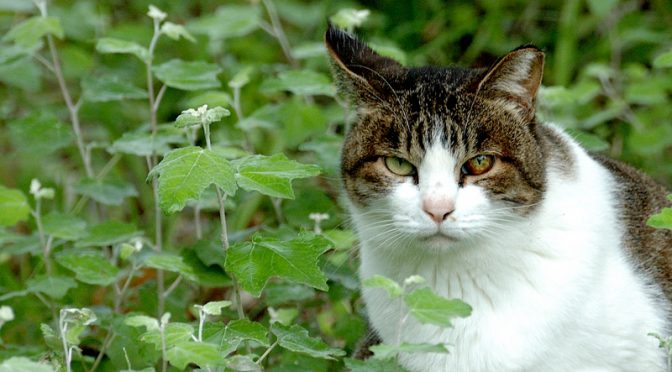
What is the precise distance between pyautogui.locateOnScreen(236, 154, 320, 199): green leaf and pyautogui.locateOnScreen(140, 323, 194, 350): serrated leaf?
396 mm

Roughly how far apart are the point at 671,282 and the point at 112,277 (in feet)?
5.80

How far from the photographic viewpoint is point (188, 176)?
2732mm

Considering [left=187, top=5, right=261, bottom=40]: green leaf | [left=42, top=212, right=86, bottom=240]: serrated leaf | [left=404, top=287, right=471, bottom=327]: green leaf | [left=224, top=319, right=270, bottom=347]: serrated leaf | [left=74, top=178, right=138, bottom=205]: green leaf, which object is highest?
[left=187, top=5, right=261, bottom=40]: green leaf

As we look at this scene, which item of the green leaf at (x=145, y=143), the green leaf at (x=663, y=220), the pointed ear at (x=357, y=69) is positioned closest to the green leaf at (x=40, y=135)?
the green leaf at (x=145, y=143)

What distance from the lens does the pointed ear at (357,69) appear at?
3.16 m

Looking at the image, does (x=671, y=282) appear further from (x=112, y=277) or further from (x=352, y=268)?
(x=112, y=277)

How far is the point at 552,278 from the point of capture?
305 centimetres

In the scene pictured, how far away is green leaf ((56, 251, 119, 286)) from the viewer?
3.49 metres

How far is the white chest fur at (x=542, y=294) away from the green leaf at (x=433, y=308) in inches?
18.9

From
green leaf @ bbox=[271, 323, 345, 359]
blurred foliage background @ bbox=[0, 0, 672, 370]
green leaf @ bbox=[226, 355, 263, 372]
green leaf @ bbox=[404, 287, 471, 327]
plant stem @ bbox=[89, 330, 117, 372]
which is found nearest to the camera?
green leaf @ bbox=[404, 287, 471, 327]

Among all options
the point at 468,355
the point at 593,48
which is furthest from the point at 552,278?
the point at 593,48

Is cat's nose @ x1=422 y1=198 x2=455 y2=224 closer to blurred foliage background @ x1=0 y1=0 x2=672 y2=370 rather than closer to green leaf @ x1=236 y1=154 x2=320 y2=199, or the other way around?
green leaf @ x1=236 y1=154 x2=320 y2=199

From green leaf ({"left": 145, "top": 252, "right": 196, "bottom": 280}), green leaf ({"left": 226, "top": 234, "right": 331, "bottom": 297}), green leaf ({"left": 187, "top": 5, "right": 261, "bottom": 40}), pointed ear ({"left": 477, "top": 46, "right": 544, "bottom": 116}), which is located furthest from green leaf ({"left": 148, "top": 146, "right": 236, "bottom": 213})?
green leaf ({"left": 187, "top": 5, "right": 261, "bottom": 40})

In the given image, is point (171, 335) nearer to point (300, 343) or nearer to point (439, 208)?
point (300, 343)
